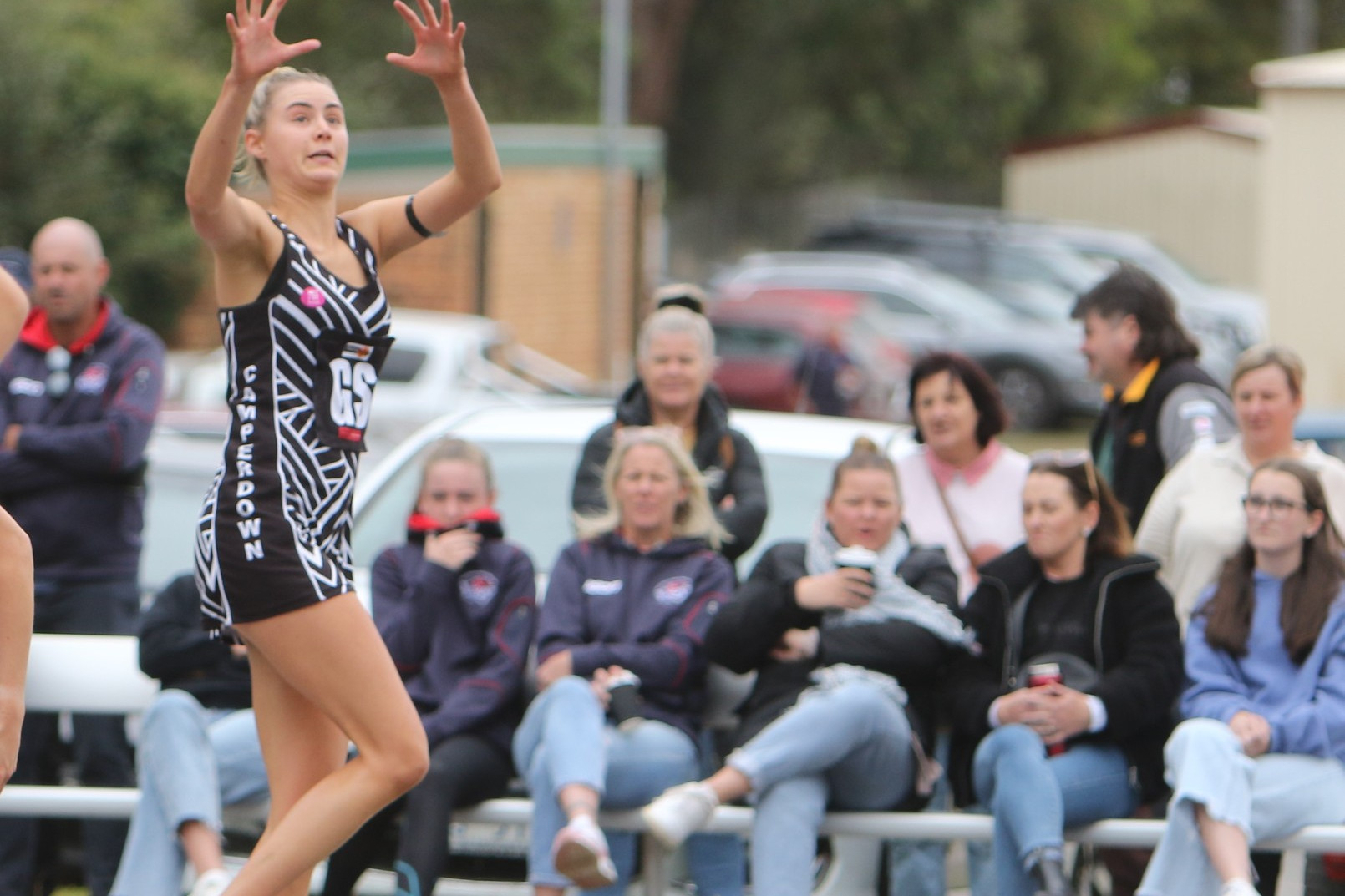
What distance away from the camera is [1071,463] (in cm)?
570

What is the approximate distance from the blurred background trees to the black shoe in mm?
19648

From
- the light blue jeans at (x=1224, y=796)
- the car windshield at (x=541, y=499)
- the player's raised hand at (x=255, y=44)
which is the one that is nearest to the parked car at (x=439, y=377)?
the car windshield at (x=541, y=499)

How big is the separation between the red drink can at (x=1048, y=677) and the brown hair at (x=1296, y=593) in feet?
1.62

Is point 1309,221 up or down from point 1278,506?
up

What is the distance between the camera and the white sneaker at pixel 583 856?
4949 millimetres

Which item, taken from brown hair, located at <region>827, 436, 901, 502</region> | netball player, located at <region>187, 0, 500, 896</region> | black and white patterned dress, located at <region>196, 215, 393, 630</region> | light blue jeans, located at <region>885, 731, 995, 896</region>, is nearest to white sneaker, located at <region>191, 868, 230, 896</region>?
netball player, located at <region>187, 0, 500, 896</region>

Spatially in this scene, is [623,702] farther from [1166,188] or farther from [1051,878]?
[1166,188]

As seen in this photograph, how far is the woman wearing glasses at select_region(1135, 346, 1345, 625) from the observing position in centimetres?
593

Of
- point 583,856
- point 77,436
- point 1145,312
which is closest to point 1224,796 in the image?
point 583,856

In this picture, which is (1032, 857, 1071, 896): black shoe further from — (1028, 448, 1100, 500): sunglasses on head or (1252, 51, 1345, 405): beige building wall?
(1252, 51, 1345, 405): beige building wall

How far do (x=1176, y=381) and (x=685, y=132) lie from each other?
119ft

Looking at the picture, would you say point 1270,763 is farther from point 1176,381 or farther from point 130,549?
point 130,549

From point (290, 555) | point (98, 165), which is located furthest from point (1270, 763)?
point (98, 165)

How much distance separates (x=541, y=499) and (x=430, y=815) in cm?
186
